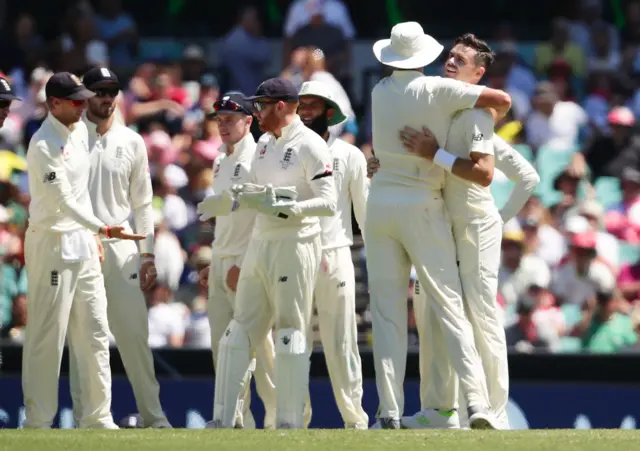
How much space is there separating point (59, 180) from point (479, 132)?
2.37m

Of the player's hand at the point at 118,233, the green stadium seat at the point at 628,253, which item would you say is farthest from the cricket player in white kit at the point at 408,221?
the green stadium seat at the point at 628,253

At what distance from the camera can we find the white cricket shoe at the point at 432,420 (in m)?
9.20

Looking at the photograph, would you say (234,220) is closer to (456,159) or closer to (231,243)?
(231,243)

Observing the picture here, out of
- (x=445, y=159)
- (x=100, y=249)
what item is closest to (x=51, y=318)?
(x=100, y=249)

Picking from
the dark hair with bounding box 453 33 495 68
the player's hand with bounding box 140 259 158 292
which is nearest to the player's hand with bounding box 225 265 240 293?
the player's hand with bounding box 140 259 158 292

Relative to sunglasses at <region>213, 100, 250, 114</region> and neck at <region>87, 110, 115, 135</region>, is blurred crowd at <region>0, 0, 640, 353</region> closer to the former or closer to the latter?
sunglasses at <region>213, 100, 250, 114</region>

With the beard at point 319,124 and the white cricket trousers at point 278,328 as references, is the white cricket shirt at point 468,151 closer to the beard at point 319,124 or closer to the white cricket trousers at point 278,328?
the white cricket trousers at point 278,328

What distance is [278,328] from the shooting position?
30.0 feet

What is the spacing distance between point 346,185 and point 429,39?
148 centimetres

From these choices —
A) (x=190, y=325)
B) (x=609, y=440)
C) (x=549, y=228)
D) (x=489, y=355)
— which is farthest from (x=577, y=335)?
(x=609, y=440)

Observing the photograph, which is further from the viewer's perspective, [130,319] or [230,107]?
[230,107]

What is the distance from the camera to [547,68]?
17.5m

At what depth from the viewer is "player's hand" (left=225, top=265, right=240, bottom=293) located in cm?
1018

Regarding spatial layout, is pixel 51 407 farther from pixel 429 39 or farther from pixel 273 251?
pixel 429 39
